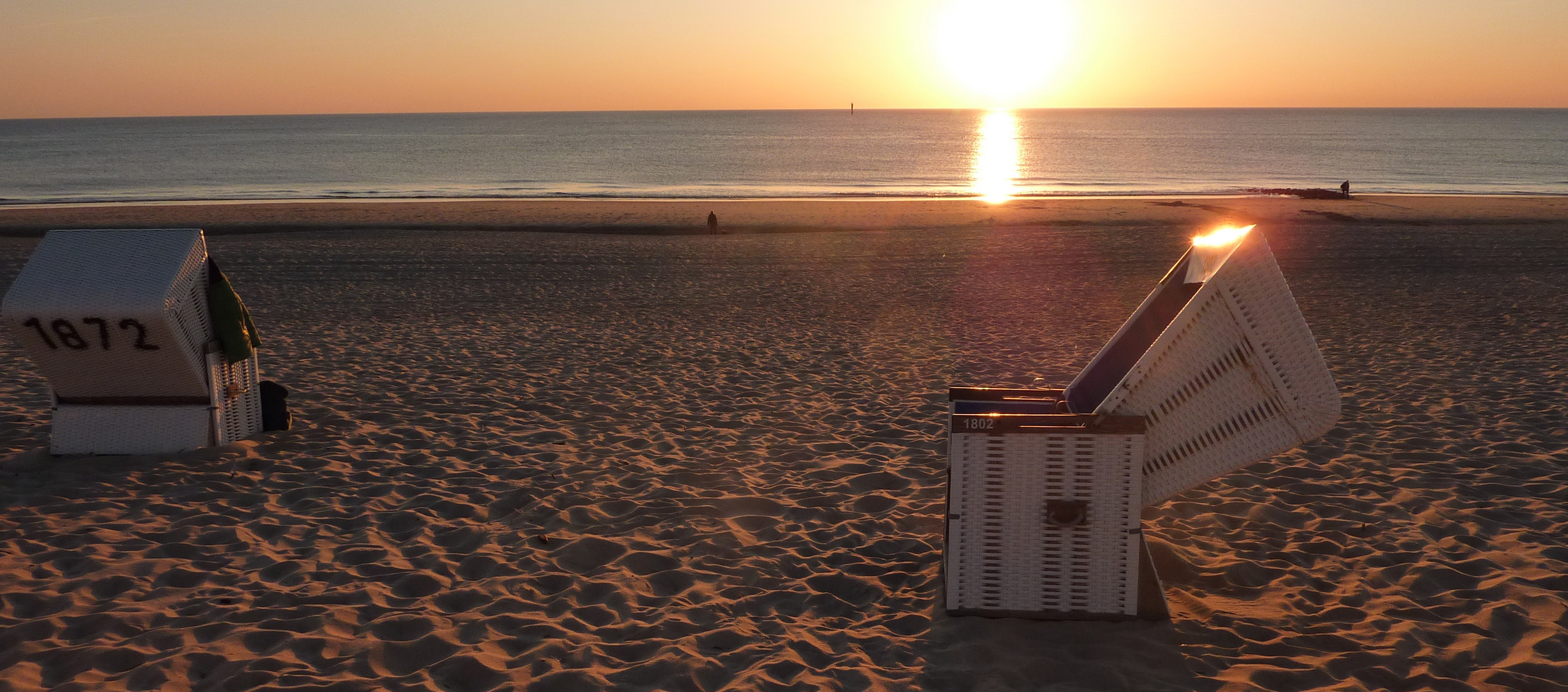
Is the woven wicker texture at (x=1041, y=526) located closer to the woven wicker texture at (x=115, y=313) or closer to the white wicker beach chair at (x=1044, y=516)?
the white wicker beach chair at (x=1044, y=516)

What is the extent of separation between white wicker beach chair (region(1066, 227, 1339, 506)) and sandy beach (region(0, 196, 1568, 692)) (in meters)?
0.73

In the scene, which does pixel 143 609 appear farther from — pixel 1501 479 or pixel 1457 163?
pixel 1457 163

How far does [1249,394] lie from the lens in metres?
3.34

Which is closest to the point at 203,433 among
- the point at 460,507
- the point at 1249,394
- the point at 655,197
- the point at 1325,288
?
the point at 460,507

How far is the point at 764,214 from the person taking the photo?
90.1 ft

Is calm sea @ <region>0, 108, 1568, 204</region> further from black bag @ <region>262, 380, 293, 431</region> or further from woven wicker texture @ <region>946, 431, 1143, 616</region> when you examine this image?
woven wicker texture @ <region>946, 431, 1143, 616</region>

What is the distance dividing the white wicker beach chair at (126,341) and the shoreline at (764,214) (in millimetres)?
15379

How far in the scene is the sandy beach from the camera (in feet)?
11.4

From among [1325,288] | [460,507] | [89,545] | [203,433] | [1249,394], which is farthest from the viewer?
[1325,288]

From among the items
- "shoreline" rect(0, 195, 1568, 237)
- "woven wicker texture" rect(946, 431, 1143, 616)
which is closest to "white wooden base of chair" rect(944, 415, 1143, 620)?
"woven wicker texture" rect(946, 431, 1143, 616)

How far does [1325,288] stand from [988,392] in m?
10.3

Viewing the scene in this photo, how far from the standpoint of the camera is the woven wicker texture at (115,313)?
534cm

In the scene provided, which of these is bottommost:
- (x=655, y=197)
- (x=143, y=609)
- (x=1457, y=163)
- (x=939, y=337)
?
(x=143, y=609)

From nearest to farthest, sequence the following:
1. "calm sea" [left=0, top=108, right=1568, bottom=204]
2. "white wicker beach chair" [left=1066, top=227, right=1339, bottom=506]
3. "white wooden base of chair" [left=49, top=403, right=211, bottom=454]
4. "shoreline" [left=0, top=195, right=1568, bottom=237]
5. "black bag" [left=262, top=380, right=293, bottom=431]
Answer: "white wicker beach chair" [left=1066, top=227, right=1339, bottom=506], "white wooden base of chair" [left=49, top=403, right=211, bottom=454], "black bag" [left=262, top=380, right=293, bottom=431], "shoreline" [left=0, top=195, right=1568, bottom=237], "calm sea" [left=0, top=108, right=1568, bottom=204]
